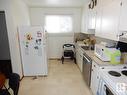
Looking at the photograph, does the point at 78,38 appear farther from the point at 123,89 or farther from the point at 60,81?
the point at 123,89

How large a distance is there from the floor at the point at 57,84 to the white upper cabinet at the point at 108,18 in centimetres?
149

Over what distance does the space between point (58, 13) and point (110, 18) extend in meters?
3.09

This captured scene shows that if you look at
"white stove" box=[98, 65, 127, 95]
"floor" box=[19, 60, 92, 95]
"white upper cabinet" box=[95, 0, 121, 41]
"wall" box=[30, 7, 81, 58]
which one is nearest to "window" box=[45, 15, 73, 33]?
"wall" box=[30, 7, 81, 58]

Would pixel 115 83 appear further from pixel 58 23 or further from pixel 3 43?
pixel 58 23

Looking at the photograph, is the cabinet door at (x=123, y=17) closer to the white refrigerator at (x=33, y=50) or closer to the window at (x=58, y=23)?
the white refrigerator at (x=33, y=50)

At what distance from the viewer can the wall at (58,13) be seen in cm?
482

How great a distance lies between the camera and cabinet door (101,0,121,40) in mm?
1938

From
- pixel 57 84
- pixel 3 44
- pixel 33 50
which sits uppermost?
pixel 3 44

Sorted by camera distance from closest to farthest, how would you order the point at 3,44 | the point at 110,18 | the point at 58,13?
the point at 110,18, the point at 3,44, the point at 58,13

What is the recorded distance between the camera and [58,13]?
4871 millimetres

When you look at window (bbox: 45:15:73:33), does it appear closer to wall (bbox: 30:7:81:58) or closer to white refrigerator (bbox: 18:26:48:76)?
wall (bbox: 30:7:81:58)

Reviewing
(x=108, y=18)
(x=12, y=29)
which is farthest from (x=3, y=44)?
(x=108, y=18)

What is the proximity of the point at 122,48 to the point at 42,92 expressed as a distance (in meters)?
2.05

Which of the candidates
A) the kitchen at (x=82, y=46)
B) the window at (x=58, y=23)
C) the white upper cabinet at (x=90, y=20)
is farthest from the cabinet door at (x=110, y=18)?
the window at (x=58, y=23)
